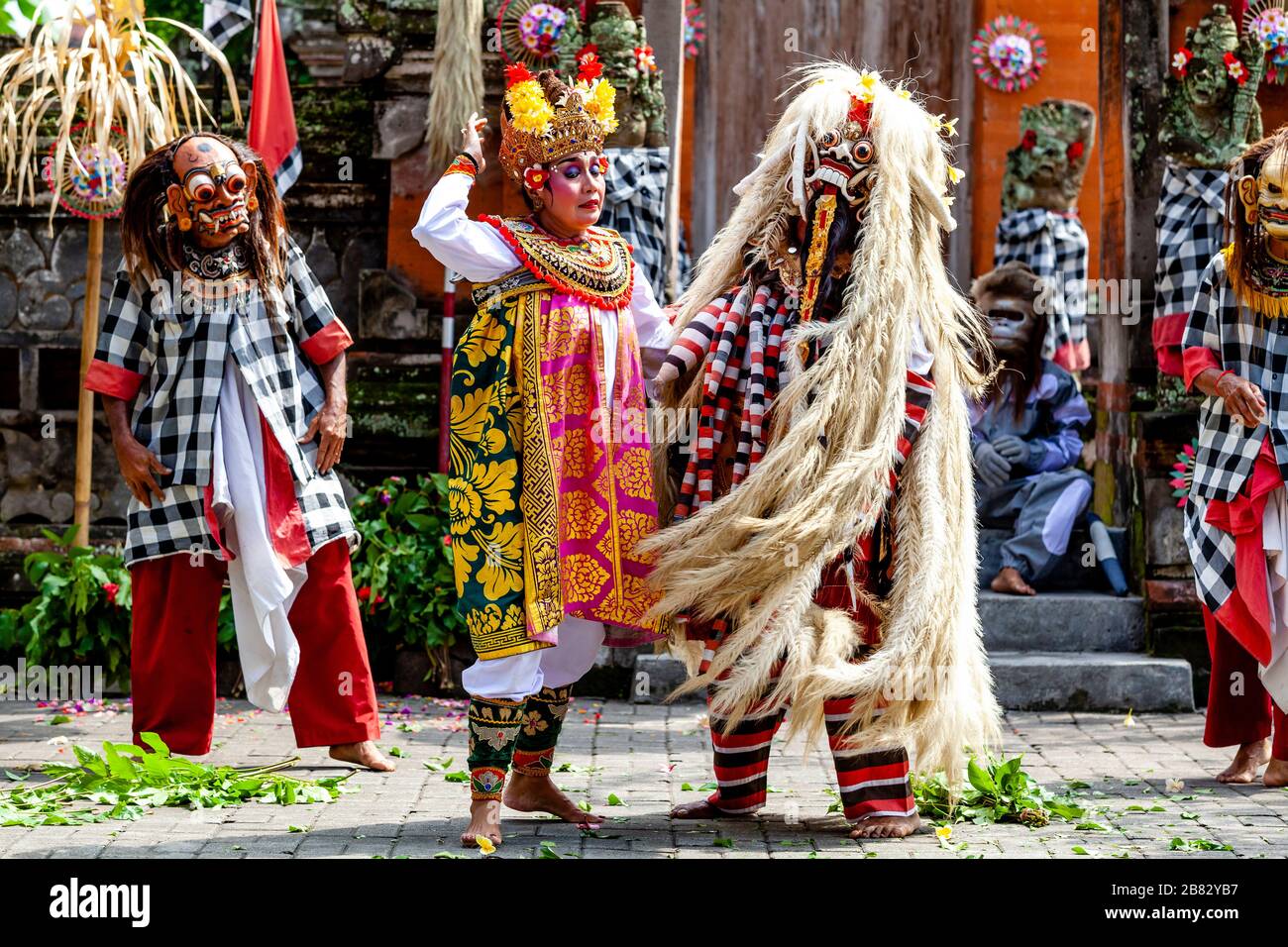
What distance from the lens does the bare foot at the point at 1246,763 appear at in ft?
18.7

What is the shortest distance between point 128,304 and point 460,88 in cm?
270

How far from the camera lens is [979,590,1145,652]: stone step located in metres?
7.44

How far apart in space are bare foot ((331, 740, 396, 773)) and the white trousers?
118 cm

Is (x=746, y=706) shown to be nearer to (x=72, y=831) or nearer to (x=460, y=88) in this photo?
(x=72, y=831)

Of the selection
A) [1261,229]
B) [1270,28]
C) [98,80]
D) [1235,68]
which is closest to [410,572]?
[98,80]

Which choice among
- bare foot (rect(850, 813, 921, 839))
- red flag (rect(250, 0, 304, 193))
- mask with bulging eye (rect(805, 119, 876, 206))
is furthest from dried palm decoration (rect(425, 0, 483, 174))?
bare foot (rect(850, 813, 921, 839))

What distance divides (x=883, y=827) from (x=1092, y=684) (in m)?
2.75

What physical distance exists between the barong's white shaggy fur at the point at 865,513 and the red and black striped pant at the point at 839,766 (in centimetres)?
8

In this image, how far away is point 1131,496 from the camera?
25.4ft

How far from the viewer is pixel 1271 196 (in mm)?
5520

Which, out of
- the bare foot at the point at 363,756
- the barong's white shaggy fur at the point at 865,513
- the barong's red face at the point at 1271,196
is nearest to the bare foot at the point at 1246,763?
the barong's white shaggy fur at the point at 865,513

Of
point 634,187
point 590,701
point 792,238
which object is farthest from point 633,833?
point 634,187

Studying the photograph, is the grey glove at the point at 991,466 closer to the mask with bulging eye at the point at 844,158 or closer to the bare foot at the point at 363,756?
the mask with bulging eye at the point at 844,158

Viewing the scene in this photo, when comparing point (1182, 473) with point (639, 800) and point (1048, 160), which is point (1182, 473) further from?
point (639, 800)
